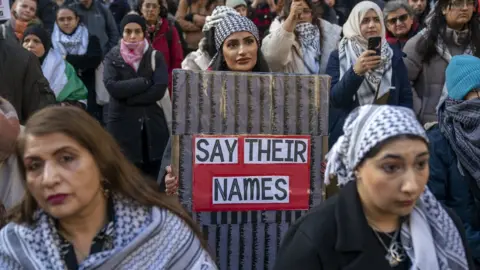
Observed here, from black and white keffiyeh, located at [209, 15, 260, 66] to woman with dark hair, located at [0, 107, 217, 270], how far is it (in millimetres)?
2220

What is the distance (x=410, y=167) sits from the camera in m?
2.78

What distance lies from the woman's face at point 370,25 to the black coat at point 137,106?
2.05 m

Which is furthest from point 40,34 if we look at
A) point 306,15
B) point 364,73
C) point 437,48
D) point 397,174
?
point 397,174

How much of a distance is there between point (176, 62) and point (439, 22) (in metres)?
3.34

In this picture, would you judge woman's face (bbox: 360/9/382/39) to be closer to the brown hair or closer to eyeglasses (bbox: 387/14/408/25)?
eyeglasses (bbox: 387/14/408/25)

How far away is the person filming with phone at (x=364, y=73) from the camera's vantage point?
5535 mm

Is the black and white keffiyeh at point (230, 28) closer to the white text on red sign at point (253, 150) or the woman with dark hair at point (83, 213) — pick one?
the white text on red sign at point (253, 150)

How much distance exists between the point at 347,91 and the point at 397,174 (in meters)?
2.79

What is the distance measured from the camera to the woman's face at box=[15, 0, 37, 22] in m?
8.94

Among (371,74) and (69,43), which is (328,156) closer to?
(371,74)

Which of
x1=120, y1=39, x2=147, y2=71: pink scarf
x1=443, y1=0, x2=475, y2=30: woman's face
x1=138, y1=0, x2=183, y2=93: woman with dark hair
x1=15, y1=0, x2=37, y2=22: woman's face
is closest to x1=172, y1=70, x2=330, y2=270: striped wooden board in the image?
x1=443, y1=0, x2=475, y2=30: woman's face

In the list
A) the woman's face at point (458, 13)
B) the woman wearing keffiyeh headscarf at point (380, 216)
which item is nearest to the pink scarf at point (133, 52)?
the woman's face at point (458, 13)

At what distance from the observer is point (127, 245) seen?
285 centimetres

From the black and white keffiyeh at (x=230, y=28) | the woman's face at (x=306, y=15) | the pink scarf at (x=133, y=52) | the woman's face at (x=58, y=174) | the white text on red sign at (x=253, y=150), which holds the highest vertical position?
the woman's face at (x=306, y=15)
